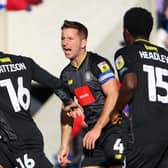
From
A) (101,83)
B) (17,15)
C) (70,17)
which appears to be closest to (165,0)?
(70,17)

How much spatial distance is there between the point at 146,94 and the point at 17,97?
1.06 metres

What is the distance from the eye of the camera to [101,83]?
7848 mm

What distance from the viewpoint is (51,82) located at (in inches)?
296

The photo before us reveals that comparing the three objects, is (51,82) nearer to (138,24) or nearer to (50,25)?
(138,24)

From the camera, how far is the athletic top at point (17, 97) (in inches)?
285

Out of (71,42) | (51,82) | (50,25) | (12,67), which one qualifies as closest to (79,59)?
(71,42)

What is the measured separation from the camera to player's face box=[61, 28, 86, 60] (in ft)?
26.1

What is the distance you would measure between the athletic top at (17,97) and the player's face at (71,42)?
2.07 ft

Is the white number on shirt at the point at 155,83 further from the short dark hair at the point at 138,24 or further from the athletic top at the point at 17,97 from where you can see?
the athletic top at the point at 17,97

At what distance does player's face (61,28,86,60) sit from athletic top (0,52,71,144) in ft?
2.07

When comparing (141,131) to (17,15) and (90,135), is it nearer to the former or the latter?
(90,135)

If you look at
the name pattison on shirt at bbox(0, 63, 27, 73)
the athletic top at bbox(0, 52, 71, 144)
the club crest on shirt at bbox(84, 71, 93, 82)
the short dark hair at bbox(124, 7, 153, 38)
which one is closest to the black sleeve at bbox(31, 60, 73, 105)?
the athletic top at bbox(0, 52, 71, 144)

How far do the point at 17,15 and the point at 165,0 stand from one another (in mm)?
2928

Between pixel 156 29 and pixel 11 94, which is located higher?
pixel 11 94
